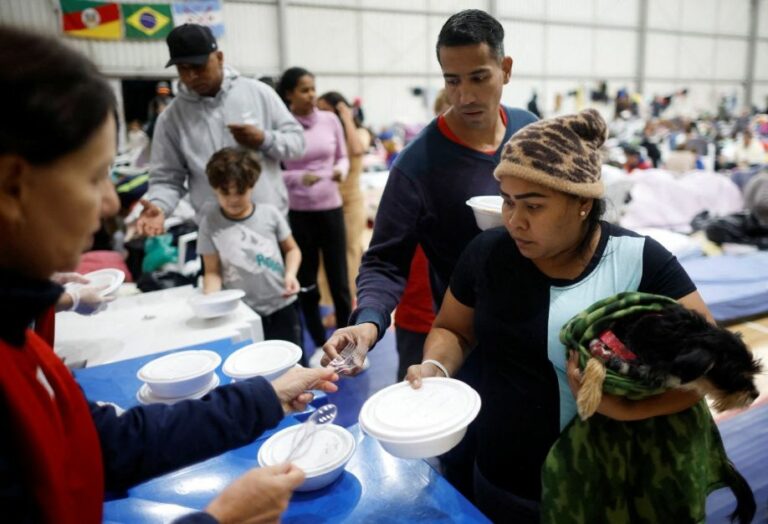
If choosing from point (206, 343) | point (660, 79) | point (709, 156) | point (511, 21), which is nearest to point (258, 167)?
point (206, 343)

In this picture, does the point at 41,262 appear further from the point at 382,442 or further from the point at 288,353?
the point at 288,353

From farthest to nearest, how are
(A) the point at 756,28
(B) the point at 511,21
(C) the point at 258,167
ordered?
(A) the point at 756,28, (B) the point at 511,21, (C) the point at 258,167

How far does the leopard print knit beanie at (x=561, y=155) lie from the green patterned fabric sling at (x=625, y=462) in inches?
11.1

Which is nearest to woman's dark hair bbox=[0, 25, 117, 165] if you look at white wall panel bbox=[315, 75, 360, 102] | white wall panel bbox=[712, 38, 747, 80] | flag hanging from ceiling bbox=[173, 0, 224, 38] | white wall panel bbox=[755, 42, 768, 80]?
flag hanging from ceiling bbox=[173, 0, 224, 38]

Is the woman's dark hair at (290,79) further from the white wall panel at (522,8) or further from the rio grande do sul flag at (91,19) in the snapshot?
the white wall panel at (522,8)

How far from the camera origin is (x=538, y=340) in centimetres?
136

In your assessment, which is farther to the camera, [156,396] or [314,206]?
[314,206]

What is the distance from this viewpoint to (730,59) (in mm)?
17828

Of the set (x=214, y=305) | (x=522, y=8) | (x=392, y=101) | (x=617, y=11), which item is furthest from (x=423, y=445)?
(x=617, y=11)

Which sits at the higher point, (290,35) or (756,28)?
(756,28)

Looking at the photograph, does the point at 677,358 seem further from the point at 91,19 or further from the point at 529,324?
the point at 91,19

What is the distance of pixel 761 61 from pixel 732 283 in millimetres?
18973

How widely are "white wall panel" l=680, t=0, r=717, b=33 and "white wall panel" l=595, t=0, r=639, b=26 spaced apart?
205 cm

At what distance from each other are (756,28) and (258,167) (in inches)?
838
